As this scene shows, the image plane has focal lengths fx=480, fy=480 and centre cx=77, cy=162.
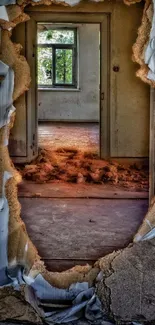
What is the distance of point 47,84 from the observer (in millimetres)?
15234

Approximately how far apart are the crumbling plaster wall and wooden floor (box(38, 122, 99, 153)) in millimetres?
6162

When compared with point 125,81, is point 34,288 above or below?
below

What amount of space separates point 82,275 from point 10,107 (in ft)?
4.16

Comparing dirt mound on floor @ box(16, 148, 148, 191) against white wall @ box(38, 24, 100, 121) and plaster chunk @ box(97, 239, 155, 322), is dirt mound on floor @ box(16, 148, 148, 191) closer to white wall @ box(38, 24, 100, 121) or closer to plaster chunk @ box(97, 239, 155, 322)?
plaster chunk @ box(97, 239, 155, 322)

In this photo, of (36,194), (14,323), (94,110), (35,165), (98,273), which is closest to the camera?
(14,323)

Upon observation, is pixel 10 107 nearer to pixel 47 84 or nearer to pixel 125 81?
pixel 125 81

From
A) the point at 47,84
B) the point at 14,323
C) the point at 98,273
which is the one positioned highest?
the point at 47,84

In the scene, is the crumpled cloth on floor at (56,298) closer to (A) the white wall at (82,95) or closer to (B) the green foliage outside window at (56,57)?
(A) the white wall at (82,95)

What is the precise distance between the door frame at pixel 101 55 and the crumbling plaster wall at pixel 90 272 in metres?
5.05

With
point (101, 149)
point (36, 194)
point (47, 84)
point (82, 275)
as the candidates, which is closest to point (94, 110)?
point (47, 84)

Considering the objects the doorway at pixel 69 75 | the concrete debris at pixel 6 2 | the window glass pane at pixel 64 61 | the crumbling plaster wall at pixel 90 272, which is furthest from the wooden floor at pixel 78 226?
the window glass pane at pixel 64 61

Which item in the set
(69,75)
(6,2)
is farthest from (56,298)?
(69,75)

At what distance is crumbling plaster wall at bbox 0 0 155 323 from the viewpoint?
10.3 ft

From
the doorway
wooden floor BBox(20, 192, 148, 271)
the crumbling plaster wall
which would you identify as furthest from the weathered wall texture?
the doorway
